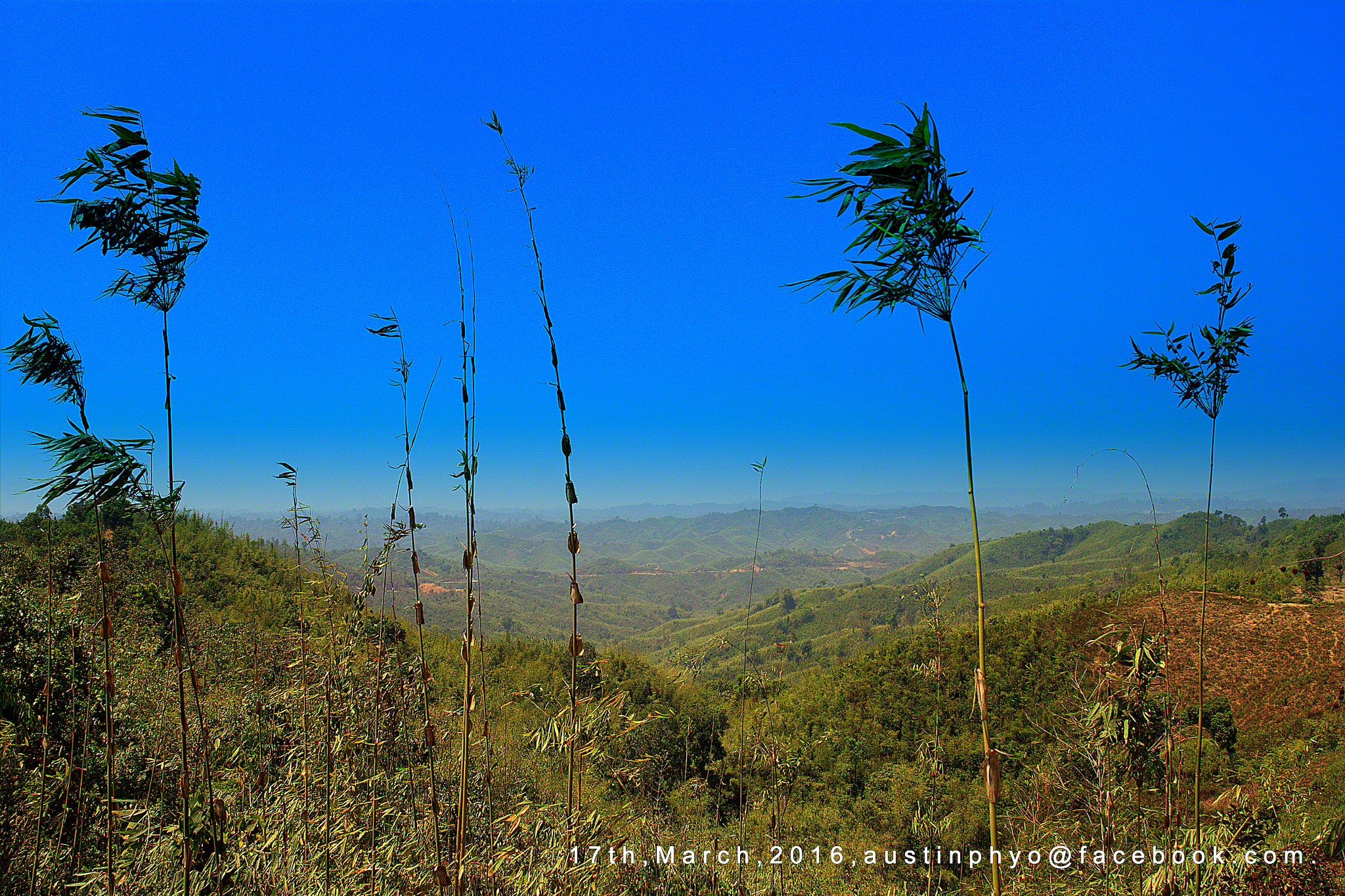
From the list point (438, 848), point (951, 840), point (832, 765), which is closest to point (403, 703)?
point (438, 848)

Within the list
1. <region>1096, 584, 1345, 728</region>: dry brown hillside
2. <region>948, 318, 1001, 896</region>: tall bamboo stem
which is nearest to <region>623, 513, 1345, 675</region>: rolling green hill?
<region>1096, 584, 1345, 728</region>: dry brown hillside

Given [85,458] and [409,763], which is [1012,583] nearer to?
[409,763]

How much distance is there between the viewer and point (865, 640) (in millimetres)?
61594

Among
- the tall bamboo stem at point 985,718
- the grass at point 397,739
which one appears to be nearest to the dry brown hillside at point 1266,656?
the grass at point 397,739

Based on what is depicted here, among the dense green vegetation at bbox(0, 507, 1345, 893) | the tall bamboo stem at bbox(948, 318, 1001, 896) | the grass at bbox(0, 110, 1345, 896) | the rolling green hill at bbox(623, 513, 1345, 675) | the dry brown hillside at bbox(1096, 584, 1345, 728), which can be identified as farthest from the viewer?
the rolling green hill at bbox(623, 513, 1345, 675)

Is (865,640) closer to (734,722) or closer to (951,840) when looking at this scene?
(734,722)

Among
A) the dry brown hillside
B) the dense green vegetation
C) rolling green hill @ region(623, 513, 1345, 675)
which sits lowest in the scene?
rolling green hill @ region(623, 513, 1345, 675)

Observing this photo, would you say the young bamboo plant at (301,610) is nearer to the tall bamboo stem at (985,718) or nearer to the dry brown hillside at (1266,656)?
the tall bamboo stem at (985,718)

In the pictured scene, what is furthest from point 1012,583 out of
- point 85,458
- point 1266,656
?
point 85,458

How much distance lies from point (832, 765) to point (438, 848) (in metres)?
22.5

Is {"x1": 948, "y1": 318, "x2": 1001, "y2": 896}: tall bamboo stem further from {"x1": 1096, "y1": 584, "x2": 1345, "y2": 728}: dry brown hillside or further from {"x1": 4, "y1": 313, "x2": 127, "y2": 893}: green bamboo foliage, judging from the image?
{"x1": 1096, "y1": 584, "x2": 1345, "y2": 728}: dry brown hillside

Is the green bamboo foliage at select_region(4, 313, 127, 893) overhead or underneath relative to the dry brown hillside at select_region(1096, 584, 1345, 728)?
overhead

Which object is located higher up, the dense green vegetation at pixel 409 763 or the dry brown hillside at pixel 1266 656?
the dense green vegetation at pixel 409 763

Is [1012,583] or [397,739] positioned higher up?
[397,739]
